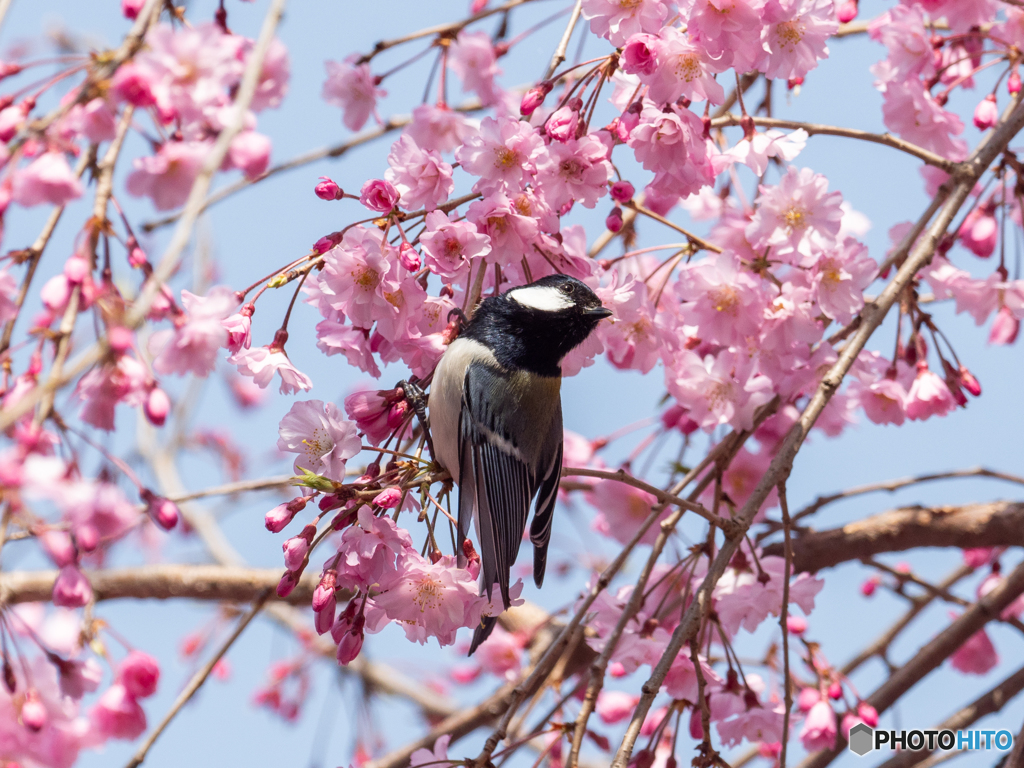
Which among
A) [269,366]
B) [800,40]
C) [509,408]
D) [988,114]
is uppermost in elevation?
[988,114]

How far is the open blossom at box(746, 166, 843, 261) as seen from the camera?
7.34 feet

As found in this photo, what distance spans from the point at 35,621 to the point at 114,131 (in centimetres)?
138

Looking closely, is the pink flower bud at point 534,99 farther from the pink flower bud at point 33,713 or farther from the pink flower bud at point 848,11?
the pink flower bud at point 33,713

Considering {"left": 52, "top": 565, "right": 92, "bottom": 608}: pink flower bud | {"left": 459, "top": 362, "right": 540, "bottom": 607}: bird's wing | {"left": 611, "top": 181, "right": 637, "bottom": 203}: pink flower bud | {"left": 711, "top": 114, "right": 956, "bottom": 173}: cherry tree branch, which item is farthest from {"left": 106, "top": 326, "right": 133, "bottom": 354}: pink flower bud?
{"left": 711, "top": 114, "right": 956, "bottom": 173}: cherry tree branch

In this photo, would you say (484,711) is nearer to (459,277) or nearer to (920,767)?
A: (920,767)

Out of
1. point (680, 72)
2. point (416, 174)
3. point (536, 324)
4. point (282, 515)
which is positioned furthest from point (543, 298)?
point (282, 515)

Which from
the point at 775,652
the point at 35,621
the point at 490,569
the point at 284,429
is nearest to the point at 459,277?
the point at 284,429

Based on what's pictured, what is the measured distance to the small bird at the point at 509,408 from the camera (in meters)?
2.05

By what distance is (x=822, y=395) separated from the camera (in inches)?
77.2

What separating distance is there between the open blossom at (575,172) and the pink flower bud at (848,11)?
Result: 1195mm

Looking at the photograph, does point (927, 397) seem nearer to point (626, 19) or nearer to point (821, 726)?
point (821, 726)

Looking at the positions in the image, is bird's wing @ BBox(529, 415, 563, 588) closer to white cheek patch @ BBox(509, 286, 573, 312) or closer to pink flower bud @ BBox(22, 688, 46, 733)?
white cheek patch @ BBox(509, 286, 573, 312)

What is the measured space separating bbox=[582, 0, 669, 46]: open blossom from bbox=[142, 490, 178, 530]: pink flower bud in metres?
1.21

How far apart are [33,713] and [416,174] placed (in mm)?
1196
